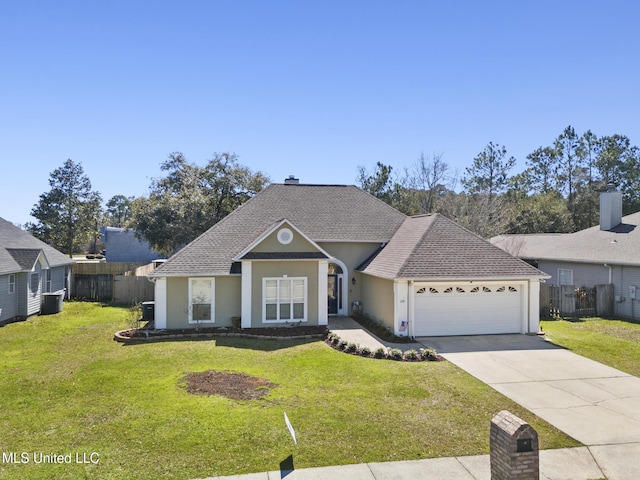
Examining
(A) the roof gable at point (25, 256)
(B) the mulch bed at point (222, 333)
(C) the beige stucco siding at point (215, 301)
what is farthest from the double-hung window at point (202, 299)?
(A) the roof gable at point (25, 256)

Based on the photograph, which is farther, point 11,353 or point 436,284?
point 436,284

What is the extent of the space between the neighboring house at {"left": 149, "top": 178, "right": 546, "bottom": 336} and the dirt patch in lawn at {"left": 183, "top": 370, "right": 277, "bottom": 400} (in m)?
5.74

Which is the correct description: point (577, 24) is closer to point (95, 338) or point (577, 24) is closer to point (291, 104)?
point (291, 104)

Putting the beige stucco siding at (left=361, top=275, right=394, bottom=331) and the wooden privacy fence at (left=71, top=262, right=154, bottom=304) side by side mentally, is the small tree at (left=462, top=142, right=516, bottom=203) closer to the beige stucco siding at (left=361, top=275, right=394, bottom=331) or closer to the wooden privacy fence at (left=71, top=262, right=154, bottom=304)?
the beige stucco siding at (left=361, top=275, right=394, bottom=331)

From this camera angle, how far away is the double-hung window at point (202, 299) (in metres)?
16.7

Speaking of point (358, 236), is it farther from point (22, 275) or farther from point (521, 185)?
point (521, 185)

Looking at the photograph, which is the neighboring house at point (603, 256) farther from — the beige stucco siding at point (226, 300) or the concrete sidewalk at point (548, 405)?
the beige stucco siding at point (226, 300)

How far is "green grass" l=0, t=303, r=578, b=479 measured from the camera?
22.0ft

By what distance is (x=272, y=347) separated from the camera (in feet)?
46.3

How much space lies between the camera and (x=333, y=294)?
20547 mm

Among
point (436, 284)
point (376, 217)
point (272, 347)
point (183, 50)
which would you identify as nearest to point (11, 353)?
point (272, 347)

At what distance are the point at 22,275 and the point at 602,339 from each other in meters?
25.1

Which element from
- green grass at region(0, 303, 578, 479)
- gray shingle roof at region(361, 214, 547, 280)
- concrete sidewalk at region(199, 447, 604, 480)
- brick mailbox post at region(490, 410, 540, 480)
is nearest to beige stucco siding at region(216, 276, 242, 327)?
green grass at region(0, 303, 578, 479)

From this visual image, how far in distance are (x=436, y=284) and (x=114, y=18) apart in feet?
46.3
